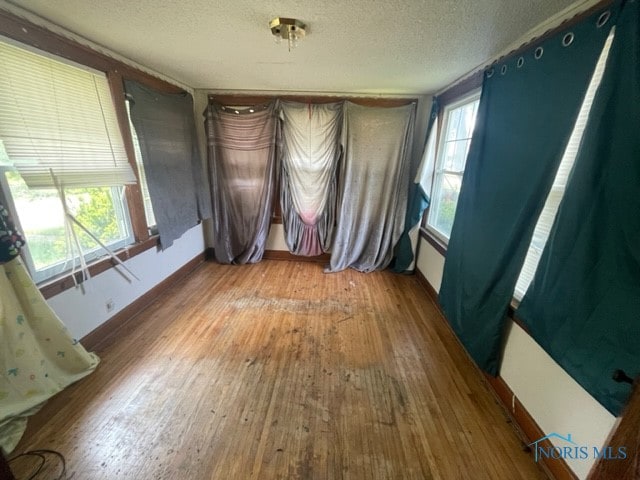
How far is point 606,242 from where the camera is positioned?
0.96 m

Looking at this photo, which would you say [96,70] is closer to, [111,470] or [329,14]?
[329,14]

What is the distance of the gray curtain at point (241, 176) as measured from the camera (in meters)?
3.04

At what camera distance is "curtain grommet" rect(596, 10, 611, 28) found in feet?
3.23

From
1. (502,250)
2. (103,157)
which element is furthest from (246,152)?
(502,250)

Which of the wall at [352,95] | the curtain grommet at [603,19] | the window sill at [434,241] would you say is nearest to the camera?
the curtain grommet at [603,19]

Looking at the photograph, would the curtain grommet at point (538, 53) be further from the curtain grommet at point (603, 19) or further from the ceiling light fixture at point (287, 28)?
the ceiling light fixture at point (287, 28)

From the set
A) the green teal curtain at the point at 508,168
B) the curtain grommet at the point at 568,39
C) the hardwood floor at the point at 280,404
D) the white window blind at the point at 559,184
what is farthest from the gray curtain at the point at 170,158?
the white window blind at the point at 559,184

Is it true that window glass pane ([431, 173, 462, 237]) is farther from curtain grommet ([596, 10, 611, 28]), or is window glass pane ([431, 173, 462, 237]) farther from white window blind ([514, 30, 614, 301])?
curtain grommet ([596, 10, 611, 28])

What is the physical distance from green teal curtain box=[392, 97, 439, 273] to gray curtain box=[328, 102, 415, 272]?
0.24ft

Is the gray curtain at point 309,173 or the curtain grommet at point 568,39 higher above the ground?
the curtain grommet at point 568,39

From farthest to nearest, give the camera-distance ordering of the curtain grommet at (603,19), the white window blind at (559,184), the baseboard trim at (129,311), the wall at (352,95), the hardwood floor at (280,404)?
the wall at (352,95) < the baseboard trim at (129,311) < the hardwood floor at (280,404) < the white window blind at (559,184) < the curtain grommet at (603,19)

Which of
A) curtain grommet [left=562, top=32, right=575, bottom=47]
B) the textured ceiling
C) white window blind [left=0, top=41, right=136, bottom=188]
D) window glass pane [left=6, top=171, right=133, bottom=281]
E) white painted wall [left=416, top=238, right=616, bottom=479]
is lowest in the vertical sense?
white painted wall [left=416, top=238, right=616, bottom=479]

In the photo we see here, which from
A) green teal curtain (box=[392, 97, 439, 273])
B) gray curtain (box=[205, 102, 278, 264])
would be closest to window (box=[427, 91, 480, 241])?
green teal curtain (box=[392, 97, 439, 273])
